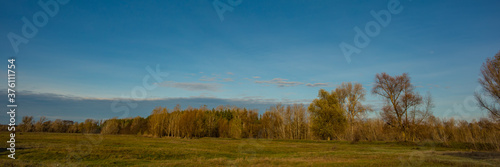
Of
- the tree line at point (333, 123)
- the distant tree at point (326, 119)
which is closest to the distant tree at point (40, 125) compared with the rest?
the tree line at point (333, 123)

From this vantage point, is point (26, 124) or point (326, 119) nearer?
point (326, 119)

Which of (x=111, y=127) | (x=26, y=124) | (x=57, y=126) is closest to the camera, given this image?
(x=26, y=124)

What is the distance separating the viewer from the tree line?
3394cm

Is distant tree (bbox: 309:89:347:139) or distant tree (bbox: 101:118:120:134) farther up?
distant tree (bbox: 309:89:347:139)

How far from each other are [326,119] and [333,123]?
1.69 metres

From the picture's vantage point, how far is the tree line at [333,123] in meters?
33.9

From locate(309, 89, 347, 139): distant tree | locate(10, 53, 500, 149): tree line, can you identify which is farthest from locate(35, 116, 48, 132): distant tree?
locate(309, 89, 347, 139): distant tree

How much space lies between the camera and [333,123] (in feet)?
168

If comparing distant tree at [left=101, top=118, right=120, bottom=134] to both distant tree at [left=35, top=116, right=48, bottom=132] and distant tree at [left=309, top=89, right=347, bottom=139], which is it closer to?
distant tree at [left=35, top=116, right=48, bottom=132]

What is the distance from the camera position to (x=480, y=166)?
13.0 metres

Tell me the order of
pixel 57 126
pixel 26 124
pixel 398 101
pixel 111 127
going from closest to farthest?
pixel 398 101 < pixel 26 124 < pixel 57 126 < pixel 111 127

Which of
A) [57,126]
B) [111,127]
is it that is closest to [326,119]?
[111,127]

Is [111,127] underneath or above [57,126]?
underneath

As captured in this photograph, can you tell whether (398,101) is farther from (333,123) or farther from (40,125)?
(40,125)
